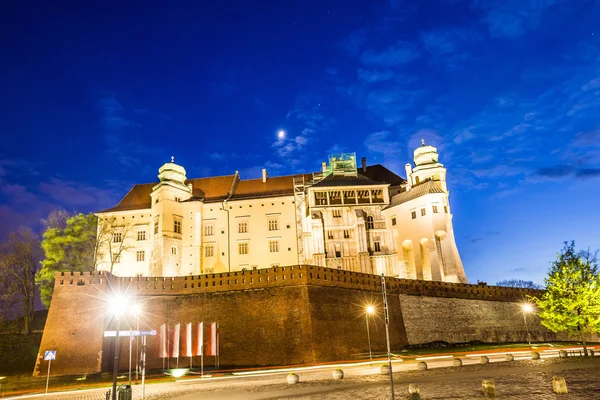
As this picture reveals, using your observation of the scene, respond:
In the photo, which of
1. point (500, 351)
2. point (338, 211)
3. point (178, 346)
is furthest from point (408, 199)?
point (178, 346)

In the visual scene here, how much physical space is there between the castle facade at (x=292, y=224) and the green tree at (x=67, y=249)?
1.50 metres

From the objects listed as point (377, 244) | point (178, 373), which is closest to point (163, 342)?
point (178, 373)

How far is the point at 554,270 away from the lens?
31531 millimetres

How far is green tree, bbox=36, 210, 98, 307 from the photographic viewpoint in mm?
45062

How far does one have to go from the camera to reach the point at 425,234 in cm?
4928

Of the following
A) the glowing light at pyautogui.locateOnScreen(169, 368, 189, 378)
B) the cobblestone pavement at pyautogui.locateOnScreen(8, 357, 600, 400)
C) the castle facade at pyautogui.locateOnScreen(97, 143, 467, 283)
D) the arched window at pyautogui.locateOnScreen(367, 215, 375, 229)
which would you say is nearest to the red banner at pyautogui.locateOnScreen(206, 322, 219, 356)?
the glowing light at pyautogui.locateOnScreen(169, 368, 189, 378)

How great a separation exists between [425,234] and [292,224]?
15.0m

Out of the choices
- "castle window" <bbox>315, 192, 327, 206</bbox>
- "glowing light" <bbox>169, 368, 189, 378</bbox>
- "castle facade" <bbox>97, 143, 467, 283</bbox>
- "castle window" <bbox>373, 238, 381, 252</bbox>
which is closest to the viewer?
"glowing light" <bbox>169, 368, 189, 378</bbox>

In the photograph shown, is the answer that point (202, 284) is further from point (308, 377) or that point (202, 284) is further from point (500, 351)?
point (500, 351)

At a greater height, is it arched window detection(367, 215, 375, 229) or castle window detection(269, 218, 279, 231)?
castle window detection(269, 218, 279, 231)

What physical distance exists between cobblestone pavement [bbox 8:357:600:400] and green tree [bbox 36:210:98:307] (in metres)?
26.9

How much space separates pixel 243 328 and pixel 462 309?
20.2 metres

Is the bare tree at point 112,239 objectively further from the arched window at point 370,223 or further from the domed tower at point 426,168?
the domed tower at point 426,168

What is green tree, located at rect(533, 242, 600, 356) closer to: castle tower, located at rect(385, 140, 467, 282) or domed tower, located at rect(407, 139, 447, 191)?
castle tower, located at rect(385, 140, 467, 282)
